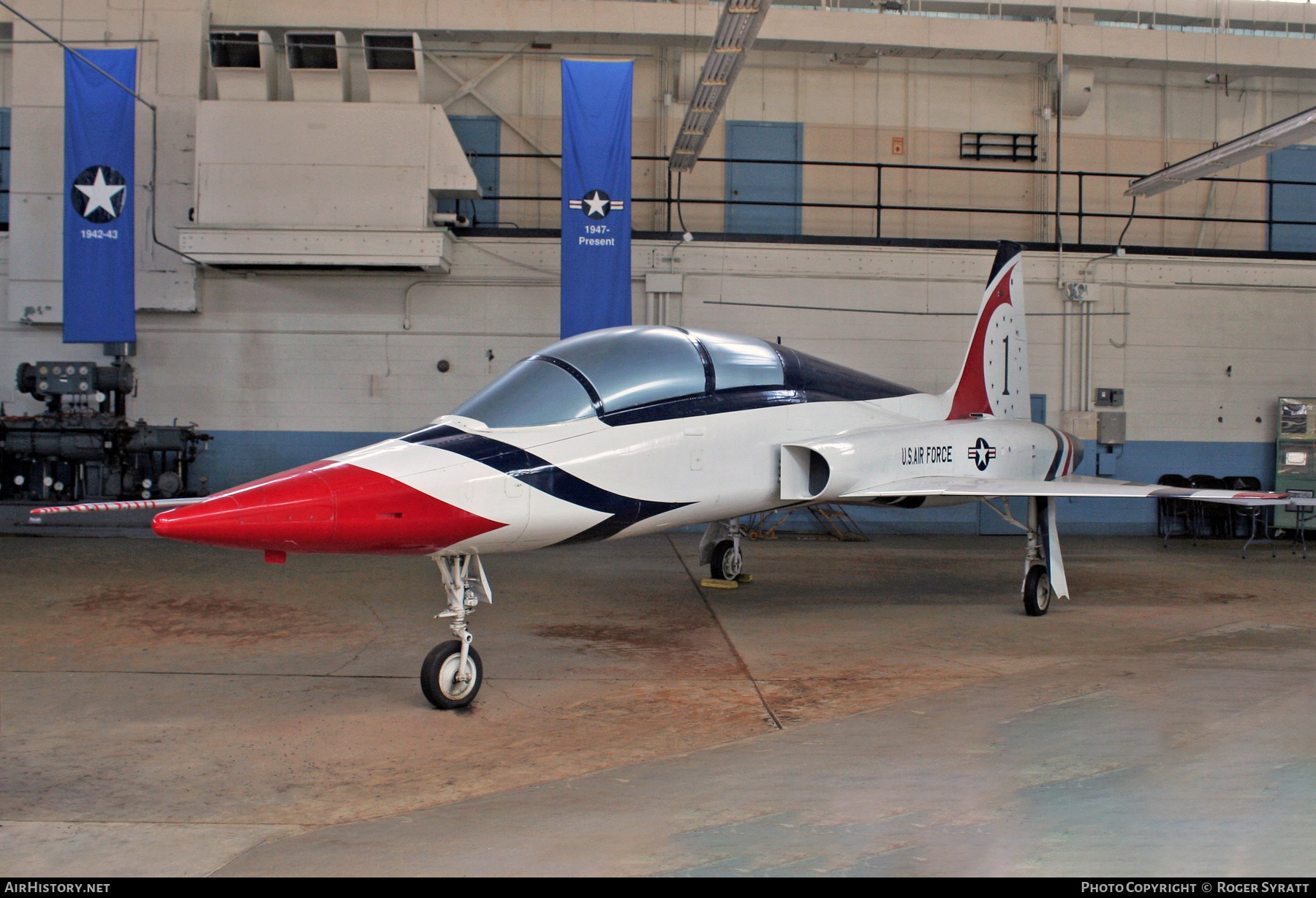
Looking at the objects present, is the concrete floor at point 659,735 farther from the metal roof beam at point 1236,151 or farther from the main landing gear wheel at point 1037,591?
the metal roof beam at point 1236,151

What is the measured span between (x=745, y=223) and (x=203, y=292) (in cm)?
799

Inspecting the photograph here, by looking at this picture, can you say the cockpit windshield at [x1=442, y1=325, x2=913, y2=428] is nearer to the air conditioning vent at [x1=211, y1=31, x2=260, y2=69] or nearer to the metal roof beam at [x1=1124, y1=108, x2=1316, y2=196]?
the metal roof beam at [x1=1124, y1=108, x2=1316, y2=196]

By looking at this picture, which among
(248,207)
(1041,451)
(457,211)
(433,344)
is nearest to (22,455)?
(248,207)

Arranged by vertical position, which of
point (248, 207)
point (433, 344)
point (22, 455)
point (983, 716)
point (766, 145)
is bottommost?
point (983, 716)

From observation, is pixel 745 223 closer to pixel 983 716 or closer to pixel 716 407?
pixel 716 407

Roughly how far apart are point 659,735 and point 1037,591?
4.21 metres

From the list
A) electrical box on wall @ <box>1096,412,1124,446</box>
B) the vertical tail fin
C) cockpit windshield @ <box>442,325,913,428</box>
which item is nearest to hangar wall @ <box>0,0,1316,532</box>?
electrical box on wall @ <box>1096,412,1124,446</box>

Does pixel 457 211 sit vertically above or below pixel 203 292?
above

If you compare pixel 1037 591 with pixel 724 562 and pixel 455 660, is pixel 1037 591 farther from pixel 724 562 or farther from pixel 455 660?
pixel 455 660

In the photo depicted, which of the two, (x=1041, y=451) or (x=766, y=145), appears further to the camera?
(x=766, y=145)

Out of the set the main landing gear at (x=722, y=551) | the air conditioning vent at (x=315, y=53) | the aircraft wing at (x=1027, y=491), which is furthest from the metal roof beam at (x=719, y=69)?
the air conditioning vent at (x=315, y=53)

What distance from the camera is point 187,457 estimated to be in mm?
12773

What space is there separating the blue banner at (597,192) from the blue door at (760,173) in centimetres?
312

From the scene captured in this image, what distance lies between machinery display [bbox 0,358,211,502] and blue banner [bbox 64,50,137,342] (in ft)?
2.42
